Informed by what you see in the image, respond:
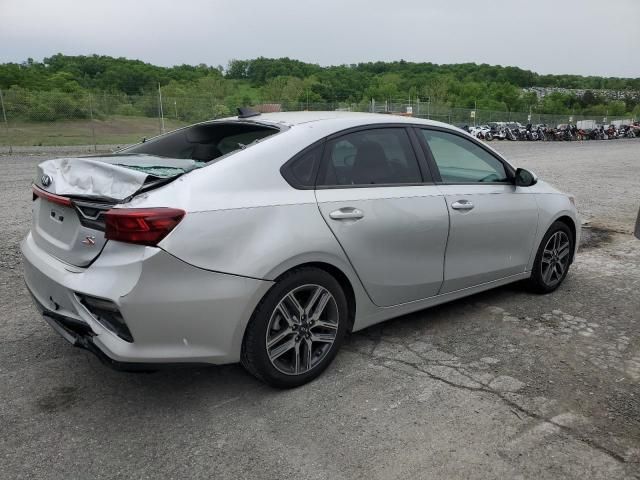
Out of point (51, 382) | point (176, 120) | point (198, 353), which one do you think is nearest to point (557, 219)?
point (198, 353)

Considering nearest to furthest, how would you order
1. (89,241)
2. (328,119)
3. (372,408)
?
(89,241) < (372,408) < (328,119)

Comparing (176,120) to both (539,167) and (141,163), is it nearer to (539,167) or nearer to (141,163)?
(539,167)

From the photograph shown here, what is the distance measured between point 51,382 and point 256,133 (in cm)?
190

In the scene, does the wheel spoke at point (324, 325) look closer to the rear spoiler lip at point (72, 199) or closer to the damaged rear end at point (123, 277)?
the damaged rear end at point (123, 277)

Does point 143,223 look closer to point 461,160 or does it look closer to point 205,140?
Answer: point 205,140

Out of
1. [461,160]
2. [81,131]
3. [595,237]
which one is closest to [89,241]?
[461,160]

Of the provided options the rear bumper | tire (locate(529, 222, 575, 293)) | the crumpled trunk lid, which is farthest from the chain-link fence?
the rear bumper

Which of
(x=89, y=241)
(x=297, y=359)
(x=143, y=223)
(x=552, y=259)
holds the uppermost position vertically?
(x=143, y=223)

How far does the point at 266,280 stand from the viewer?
2.95 meters

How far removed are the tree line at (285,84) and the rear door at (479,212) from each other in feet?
70.2

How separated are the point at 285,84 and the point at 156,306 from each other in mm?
47762

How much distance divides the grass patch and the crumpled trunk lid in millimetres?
19746

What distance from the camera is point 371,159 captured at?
146 inches

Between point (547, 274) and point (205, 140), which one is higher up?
point (205, 140)
